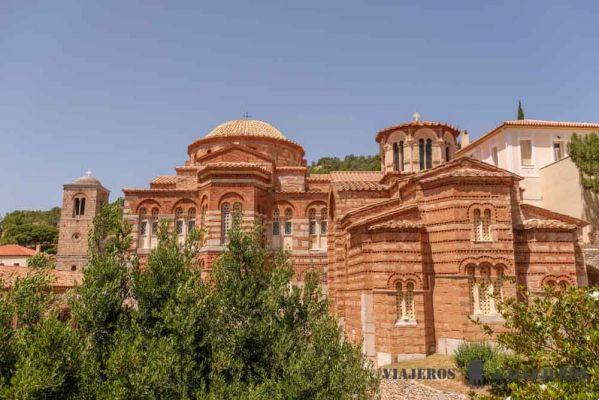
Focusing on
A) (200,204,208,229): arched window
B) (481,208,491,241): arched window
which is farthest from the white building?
(200,204,208,229): arched window

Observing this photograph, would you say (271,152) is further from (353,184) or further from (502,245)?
(502,245)

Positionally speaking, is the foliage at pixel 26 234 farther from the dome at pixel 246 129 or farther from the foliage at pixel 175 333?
the foliage at pixel 175 333

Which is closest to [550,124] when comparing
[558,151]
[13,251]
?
[558,151]

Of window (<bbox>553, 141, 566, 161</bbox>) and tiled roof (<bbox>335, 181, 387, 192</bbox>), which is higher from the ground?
window (<bbox>553, 141, 566, 161</bbox>)

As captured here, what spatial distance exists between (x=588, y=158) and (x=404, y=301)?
13163 mm

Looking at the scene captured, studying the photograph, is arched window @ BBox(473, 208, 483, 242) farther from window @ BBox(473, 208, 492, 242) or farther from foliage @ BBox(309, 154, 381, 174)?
foliage @ BBox(309, 154, 381, 174)

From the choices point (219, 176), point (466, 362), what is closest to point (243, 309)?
point (466, 362)

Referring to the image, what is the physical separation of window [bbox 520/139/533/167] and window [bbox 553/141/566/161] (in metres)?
1.40

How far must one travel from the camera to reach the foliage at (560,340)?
16.5ft

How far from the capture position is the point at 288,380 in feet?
24.1

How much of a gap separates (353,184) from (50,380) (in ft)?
50.5

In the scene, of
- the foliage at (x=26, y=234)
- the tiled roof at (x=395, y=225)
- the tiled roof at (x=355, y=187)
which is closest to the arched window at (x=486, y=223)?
the tiled roof at (x=395, y=225)

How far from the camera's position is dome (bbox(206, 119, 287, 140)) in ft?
99.5

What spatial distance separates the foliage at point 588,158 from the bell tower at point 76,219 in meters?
36.5
